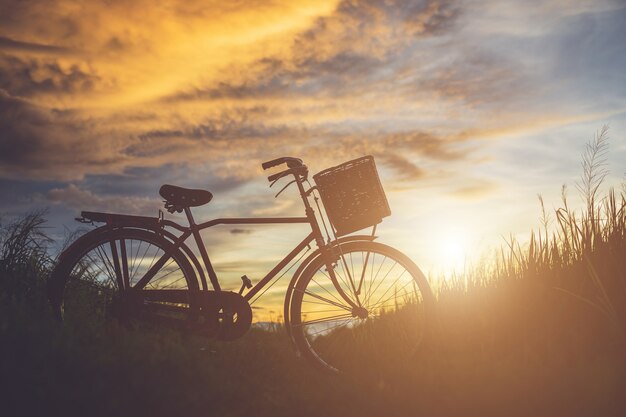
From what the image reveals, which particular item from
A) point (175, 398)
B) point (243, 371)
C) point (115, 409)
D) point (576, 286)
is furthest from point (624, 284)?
point (115, 409)

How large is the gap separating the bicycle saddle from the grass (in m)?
1.27

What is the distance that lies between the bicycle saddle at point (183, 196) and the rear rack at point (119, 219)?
0.28 meters

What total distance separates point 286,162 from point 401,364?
2.25 meters

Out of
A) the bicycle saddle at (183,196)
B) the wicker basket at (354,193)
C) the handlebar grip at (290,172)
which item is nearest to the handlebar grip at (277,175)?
the handlebar grip at (290,172)

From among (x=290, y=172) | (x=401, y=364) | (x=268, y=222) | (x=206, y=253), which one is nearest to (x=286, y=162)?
(x=290, y=172)

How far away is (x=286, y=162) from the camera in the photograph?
5.57 m

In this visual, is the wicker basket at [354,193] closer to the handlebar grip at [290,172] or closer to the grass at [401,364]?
the handlebar grip at [290,172]

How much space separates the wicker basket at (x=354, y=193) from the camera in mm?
5348

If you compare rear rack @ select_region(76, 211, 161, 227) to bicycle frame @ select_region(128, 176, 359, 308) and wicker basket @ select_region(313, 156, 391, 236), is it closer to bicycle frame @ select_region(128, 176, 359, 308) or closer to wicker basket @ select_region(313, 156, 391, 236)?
bicycle frame @ select_region(128, 176, 359, 308)

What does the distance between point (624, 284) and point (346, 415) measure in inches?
137

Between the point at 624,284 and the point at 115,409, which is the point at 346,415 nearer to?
the point at 115,409

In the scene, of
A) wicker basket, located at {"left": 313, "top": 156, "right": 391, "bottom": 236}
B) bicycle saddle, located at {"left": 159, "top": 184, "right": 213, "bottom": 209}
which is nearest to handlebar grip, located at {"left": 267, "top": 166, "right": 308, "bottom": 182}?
wicker basket, located at {"left": 313, "top": 156, "right": 391, "bottom": 236}

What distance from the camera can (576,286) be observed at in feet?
21.2

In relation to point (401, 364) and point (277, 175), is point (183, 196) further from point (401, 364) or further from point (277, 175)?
point (401, 364)
